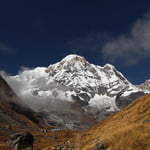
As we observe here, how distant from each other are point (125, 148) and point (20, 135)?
3103 cm

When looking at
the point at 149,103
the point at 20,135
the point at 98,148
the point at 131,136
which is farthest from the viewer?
the point at 149,103

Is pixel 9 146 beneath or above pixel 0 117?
beneath

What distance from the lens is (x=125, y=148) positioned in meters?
15.1

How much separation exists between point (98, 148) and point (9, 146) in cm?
2723

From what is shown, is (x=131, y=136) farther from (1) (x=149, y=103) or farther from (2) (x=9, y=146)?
(1) (x=149, y=103)

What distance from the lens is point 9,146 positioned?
38.8 metres

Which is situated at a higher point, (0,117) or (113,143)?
(0,117)

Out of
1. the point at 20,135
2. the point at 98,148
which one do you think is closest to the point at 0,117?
the point at 20,135

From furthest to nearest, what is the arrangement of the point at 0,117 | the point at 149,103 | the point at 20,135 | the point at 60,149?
1. the point at 0,117
2. the point at 149,103
3. the point at 20,135
4. the point at 60,149

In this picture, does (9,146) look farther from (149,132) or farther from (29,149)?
(149,132)

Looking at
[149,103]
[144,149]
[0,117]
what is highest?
[0,117]

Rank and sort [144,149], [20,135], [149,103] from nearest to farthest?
[144,149]
[20,135]
[149,103]

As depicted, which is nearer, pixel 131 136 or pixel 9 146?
pixel 131 136

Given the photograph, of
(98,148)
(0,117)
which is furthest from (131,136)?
(0,117)
